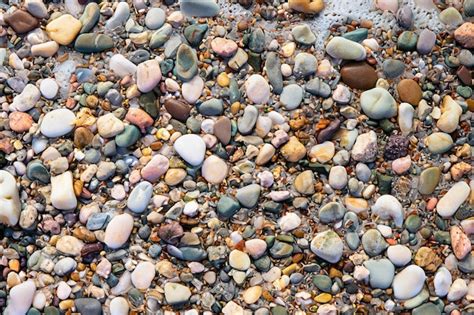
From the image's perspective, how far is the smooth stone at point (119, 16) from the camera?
55.4 inches

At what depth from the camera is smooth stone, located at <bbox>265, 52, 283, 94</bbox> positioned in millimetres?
1376

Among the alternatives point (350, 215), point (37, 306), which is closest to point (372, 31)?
point (350, 215)

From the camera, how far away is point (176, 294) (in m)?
1.31

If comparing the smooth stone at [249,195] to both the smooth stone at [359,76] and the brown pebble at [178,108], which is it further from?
the smooth stone at [359,76]

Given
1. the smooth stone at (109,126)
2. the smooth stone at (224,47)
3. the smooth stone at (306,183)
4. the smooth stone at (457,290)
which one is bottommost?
the smooth stone at (457,290)

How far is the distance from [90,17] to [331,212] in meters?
0.67

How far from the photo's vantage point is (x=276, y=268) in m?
1.34

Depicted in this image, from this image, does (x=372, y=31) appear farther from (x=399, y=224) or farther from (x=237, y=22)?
(x=399, y=224)

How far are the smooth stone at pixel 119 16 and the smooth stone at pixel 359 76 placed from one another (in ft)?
1.61

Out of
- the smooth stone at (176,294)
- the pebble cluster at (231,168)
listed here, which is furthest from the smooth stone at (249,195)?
the smooth stone at (176,294)

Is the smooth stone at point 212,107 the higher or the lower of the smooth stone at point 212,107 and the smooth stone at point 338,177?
the higher

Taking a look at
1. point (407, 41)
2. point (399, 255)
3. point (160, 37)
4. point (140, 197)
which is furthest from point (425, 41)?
point (140, 197)

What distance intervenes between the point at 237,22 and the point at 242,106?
198 mm

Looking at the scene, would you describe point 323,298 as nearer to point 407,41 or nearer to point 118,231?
point 118,231
